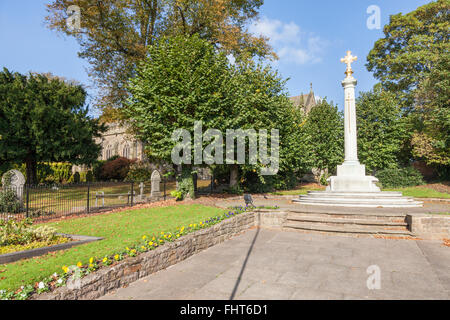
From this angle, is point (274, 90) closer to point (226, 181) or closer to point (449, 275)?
point (226, 181)

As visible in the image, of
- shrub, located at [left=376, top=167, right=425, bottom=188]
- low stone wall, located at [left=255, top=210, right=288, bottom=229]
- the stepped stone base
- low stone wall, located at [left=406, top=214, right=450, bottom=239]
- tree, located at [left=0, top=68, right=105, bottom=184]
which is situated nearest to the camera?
low stone wall, located at [left=406, top=214, right=450, bottom=239]

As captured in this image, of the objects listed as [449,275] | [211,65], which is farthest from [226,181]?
[449,275]

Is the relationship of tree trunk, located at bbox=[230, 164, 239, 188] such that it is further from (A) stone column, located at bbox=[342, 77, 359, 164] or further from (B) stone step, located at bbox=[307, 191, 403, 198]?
(A) stone column, located at bbox=[342, 77, 359, 164]

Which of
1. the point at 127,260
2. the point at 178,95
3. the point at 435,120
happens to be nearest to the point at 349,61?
the point at 435,120

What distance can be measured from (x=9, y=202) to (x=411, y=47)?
37470 millimetres

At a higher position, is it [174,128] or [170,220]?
[174,128]

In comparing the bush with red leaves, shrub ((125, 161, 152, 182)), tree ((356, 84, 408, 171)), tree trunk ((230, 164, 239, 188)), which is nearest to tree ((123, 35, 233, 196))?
tree trunk ((230, 164, 239, 188))

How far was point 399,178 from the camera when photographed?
73.4 feet

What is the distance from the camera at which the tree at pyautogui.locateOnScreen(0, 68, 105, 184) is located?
2192 cm

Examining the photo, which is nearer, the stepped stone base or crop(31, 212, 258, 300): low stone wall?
crop(31, 212, 258, 300): low stone wall

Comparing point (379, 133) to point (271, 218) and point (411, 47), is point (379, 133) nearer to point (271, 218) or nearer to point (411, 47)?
point (411, 47)

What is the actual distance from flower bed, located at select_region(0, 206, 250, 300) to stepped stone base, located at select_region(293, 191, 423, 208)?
24.1ft

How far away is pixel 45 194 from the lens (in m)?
12.1

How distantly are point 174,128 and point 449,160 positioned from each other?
A: 71.1 feet
